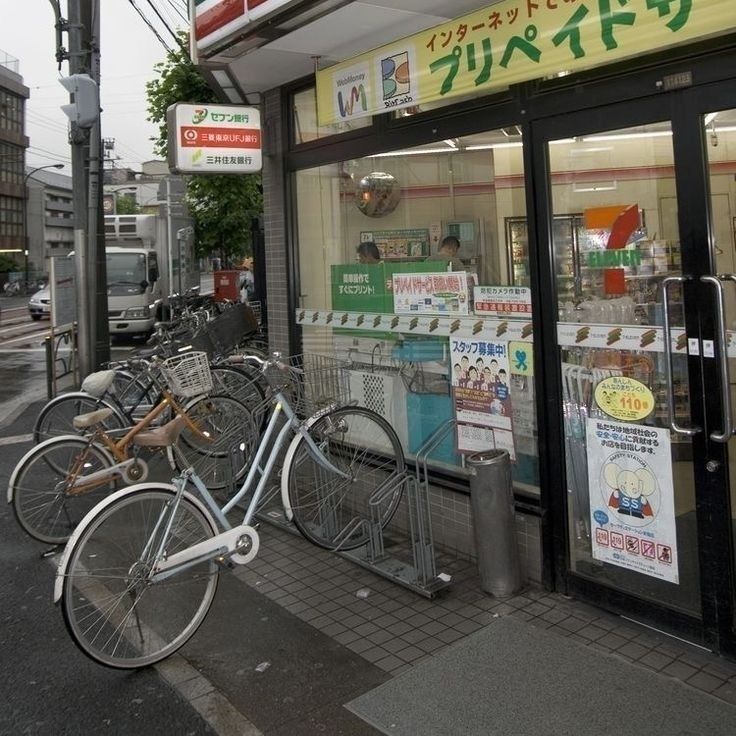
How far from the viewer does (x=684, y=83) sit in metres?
3.46

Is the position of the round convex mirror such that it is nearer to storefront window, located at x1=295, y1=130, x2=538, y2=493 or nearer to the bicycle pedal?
storefront window, located at x1=295, y1=130, x2=538, y2=493

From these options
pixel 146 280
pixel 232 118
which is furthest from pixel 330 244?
pixel 146 280

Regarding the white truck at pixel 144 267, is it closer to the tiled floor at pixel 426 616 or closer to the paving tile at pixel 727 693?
the tiled floor at pixel 426 616

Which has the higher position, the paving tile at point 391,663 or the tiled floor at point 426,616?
the tiled floor at point 426,616

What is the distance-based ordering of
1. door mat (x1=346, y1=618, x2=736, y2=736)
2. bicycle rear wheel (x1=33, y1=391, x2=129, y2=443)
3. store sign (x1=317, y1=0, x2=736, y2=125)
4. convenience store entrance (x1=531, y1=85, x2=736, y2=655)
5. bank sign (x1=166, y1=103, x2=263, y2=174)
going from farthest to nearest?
bicycle rear wheel (x1=33, y1=391, x2=129, y2=443) → bank sign (x1=166, y1=103, x2=263, y2=174) → convenience store entrance (x1=531, y1=85, x2=736, y2=655) → store sign (x1=317, y1=0, x2=736, y2=125) → door mat (x1=346, y1=618, x2=736, y2=736)

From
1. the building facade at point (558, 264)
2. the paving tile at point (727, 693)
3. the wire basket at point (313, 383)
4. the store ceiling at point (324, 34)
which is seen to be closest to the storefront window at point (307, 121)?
the building facade at point (558, 264)

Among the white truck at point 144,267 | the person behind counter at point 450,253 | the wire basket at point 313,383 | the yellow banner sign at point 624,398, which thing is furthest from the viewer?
the white truck at point 144,267

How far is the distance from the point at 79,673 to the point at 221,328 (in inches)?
262

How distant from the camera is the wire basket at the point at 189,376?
549 centimetres

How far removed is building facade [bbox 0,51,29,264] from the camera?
66.3m

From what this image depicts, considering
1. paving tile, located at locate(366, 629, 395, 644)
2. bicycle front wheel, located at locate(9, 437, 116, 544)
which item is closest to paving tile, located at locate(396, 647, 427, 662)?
paving tile, located at locate(366, 629, 395, 644)

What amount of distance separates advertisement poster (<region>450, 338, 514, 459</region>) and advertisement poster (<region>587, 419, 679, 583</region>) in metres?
0.66

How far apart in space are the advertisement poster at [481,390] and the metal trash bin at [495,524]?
38 centimetres

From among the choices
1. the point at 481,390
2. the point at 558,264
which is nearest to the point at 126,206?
the point at 481,390
